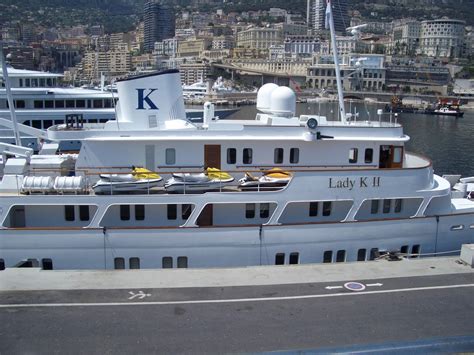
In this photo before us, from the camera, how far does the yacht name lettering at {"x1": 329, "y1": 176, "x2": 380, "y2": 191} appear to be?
1308 centimetres

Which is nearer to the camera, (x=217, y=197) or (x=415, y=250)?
(x=217, y=197)

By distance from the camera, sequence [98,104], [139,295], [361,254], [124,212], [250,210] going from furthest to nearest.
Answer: [98,104]
[361,254]
[250,210]
[124,212]
[139,295]

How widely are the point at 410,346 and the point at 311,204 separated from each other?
10.3 meters

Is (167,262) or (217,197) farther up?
(217,197)

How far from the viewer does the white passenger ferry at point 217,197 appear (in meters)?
12.1

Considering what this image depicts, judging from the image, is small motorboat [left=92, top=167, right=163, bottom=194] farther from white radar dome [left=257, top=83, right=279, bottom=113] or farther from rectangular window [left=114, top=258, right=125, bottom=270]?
white radar dome [left=257, top=83, right=279, bottom=113]

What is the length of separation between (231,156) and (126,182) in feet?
10.5

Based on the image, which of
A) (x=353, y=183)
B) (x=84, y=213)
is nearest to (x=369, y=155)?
(x=353, y=183)

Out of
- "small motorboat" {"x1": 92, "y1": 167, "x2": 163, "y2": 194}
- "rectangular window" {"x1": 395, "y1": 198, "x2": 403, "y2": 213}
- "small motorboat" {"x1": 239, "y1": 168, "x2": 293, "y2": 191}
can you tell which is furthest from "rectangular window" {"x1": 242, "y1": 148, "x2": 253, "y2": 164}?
"rectangular window" {"x1": 395, "y1": 198, "x2": 403, "y2": 213}

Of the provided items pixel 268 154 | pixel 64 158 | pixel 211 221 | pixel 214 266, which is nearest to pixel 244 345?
pixel 214 266

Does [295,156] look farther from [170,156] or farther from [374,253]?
[170,156]

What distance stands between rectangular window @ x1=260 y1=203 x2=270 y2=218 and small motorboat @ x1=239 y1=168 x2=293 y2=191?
1.57 ft

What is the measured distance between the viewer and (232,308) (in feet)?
30.0

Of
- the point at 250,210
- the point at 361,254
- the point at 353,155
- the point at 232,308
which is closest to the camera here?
the point at 232,308
